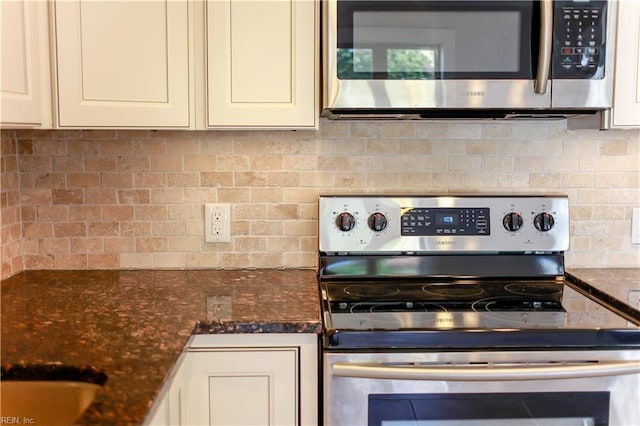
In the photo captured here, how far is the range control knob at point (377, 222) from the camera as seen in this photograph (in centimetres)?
187

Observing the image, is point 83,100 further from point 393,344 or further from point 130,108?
point 393,344

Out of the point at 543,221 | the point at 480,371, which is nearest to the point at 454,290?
the point at 543,221

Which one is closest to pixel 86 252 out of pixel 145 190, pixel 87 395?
pixel 145 190

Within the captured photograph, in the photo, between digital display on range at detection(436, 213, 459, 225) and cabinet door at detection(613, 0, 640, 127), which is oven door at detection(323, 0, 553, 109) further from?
digital display on range at detection(436, 213, 459, 225)

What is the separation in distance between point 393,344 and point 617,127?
0.91 meters

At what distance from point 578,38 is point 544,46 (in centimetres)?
11

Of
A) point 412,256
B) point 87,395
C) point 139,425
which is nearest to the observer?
point 139,425

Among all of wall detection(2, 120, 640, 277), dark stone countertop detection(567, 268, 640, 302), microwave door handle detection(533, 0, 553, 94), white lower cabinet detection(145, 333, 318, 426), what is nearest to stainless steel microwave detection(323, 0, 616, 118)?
microwave door handle detection(533, 0, 553, 94)

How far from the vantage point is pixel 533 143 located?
2.00 metres

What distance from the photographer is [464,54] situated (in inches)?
64.2

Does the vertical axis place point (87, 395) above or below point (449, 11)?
below

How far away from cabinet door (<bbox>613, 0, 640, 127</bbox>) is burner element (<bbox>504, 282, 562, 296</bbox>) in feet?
1.68

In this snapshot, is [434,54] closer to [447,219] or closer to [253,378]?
[447,219]

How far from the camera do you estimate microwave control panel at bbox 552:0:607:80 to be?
162 cm
